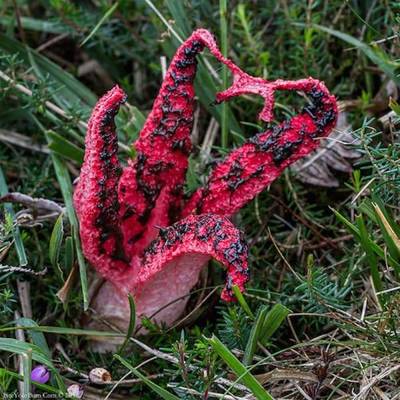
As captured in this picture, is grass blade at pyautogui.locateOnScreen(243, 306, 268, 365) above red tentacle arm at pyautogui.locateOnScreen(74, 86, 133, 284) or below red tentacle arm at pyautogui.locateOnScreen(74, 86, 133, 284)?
below

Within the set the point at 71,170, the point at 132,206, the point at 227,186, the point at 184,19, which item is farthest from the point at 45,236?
the point at 184,19

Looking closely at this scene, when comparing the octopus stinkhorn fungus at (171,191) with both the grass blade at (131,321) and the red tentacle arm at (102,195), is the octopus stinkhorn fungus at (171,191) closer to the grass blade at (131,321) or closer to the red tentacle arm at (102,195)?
the red tentacle arm at (102,195)


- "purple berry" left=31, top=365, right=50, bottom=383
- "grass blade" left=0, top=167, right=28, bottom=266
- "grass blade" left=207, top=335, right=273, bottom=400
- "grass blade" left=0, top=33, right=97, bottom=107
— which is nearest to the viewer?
"grass blade" left=207, top=335, right=273, bottom=400

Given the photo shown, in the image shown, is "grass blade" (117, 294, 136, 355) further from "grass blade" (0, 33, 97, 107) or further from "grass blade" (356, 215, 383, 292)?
"grass blade" (0, 33, 97, 107)

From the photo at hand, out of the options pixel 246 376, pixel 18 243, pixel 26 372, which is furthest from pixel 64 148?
pixel 246 376

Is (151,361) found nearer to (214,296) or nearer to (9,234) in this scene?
(214,296)

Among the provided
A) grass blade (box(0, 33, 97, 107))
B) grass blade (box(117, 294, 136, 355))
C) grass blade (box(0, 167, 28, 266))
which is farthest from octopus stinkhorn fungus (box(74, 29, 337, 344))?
grass blade (box(0, 33, 97, 107))

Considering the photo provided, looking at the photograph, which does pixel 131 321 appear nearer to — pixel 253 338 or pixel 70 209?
pixel 253 338
